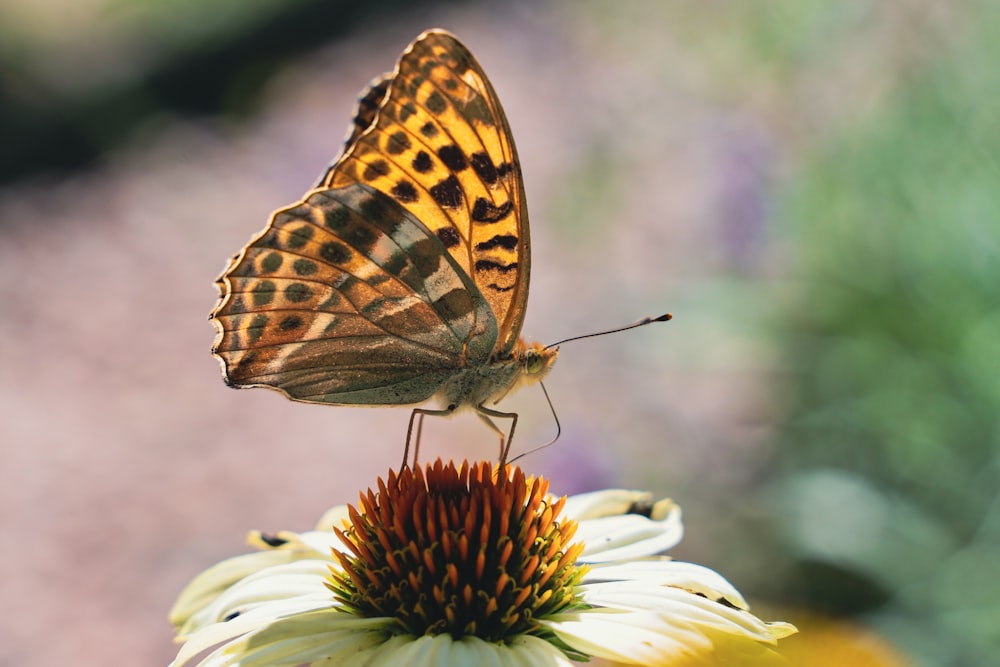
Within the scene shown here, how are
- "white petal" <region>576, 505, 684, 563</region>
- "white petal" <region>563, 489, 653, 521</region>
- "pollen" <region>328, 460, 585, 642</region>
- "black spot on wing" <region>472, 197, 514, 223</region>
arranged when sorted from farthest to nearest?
"white petal" <region>563, 489, 653, 521</region> → "black spot on wing" <region>472, 197, 514, 223</region> → "white petal" <region>576, 505, 684, 563</region> → "pollen" <region>328, 460, 585, 642</region>

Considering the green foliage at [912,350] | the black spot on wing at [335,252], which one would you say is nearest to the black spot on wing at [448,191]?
the black spot on wing at [335,252]

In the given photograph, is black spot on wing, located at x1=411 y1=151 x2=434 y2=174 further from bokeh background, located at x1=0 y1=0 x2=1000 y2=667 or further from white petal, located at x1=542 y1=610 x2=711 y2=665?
bokeh background, located at x1=0 y1=0 x2=1000 y2=667

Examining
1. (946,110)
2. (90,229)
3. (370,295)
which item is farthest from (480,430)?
(90,229)

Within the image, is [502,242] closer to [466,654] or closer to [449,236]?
[449,236]

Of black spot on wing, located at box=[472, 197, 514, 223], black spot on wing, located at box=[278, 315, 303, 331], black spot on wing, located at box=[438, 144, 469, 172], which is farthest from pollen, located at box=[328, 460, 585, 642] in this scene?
black spot on wing, located at box=[438, 144, 469, 172]

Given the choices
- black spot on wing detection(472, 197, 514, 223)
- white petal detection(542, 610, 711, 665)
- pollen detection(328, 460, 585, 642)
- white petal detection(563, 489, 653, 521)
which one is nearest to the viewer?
white petal detection(542, 610, 711, 665)

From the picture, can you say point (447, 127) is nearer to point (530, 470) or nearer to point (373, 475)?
point (530, 470)

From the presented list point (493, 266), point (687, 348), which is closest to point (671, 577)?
point (493, 266)
